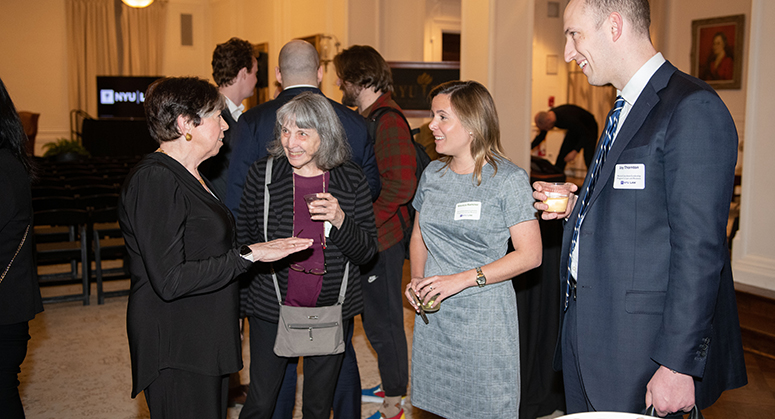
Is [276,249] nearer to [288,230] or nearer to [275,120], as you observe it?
[288,230]

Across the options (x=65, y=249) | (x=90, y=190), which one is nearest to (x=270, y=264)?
(x=65, y=249)

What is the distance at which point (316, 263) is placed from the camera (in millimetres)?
2164

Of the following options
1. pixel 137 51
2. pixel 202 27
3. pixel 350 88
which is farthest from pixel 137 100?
pixel 350 88

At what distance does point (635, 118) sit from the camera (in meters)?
1.51

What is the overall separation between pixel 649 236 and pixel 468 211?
725 mm

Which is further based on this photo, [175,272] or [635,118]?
[175,272]

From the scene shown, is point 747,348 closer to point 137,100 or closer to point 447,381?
point 447,381

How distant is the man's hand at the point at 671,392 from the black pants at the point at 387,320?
1.63 m

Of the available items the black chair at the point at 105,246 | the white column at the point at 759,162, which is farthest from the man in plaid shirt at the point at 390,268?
the black chair at the point at 105,246

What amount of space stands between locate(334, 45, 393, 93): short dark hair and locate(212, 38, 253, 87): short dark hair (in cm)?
52

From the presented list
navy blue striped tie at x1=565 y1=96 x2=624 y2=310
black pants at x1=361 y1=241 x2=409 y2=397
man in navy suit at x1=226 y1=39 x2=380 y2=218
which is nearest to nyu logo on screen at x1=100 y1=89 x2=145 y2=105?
man in navy suit at x1=226 y1=39 x2=380 y2=218

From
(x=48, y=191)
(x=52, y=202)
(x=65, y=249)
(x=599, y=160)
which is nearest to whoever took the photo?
(x=599, y=160)

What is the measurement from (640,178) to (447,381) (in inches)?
42.6

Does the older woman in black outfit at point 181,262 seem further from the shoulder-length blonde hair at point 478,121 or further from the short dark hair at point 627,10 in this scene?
the short dark hair at point 627,10
